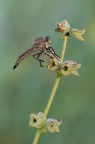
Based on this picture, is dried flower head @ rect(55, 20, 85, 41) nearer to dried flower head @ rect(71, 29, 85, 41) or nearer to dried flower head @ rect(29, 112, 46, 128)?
dried flower head @ rect(71, 29, 85, 41)

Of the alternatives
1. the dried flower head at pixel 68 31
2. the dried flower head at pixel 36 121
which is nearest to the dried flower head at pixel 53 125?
the dried flower head at pixel 36 121

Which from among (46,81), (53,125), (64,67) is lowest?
(53,125)

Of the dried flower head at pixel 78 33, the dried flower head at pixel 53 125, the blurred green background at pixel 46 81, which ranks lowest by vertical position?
the dried flower head at pixel 53 125

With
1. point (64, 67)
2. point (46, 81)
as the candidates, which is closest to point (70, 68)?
point (64, 67)

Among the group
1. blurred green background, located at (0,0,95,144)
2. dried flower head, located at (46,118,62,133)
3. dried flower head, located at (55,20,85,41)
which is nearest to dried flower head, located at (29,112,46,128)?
dried flower head, located at (46,118,62,133)

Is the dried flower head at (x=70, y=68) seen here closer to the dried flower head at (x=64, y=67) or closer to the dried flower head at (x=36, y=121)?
the dried flower head at (x=64, y=67)

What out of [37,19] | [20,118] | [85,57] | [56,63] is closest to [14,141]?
[20,118]

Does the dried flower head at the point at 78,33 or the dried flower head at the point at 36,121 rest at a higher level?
the dried flower head at the point at 78,33

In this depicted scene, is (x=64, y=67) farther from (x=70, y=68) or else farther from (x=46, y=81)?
(x=46, y=81)

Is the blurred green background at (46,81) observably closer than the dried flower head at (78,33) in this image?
No
